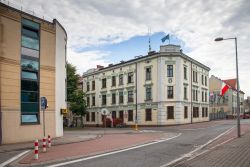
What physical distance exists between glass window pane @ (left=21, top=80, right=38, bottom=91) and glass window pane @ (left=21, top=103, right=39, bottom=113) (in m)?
1.14

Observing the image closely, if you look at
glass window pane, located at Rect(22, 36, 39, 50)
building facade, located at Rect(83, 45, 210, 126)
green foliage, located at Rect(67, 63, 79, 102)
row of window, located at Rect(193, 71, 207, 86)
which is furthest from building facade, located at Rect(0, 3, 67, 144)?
row of window, located at Rect(193, 71, 207, 86)

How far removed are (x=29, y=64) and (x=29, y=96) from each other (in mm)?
2348

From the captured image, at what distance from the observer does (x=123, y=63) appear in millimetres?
49469

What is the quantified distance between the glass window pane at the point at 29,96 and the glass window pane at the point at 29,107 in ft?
0.98

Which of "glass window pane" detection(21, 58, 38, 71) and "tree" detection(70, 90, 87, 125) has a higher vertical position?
"glass window pane" detection(21, 58, 38, 71)

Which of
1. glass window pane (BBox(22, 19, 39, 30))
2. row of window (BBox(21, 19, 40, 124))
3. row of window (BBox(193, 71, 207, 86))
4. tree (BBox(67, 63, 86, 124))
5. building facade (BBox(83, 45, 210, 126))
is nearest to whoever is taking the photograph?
row of window (BBox(21, 19, 40, 124))

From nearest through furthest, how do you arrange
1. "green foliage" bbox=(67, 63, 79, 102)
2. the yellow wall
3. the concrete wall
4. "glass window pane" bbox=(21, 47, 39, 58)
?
the yellow wall, "glass window pane" bbox=(21, 47, 39, 58), the concrete wall, "green foliage" bbox=(67, 63, 79, 102)

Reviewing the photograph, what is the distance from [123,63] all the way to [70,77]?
367 inches

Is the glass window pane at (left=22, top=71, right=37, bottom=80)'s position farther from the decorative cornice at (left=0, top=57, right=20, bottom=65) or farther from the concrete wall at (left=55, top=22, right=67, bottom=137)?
the concrete wall at (left=55, top=22, right=67, bottom=137)

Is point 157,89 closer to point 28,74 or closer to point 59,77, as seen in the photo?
point 59,77

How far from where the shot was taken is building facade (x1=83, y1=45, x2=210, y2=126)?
4253 cm

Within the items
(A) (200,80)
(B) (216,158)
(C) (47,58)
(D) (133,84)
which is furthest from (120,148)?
(A) (200,80)

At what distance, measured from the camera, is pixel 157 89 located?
43.2 meters

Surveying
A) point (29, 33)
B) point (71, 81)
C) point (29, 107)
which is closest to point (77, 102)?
point (71, 81)
